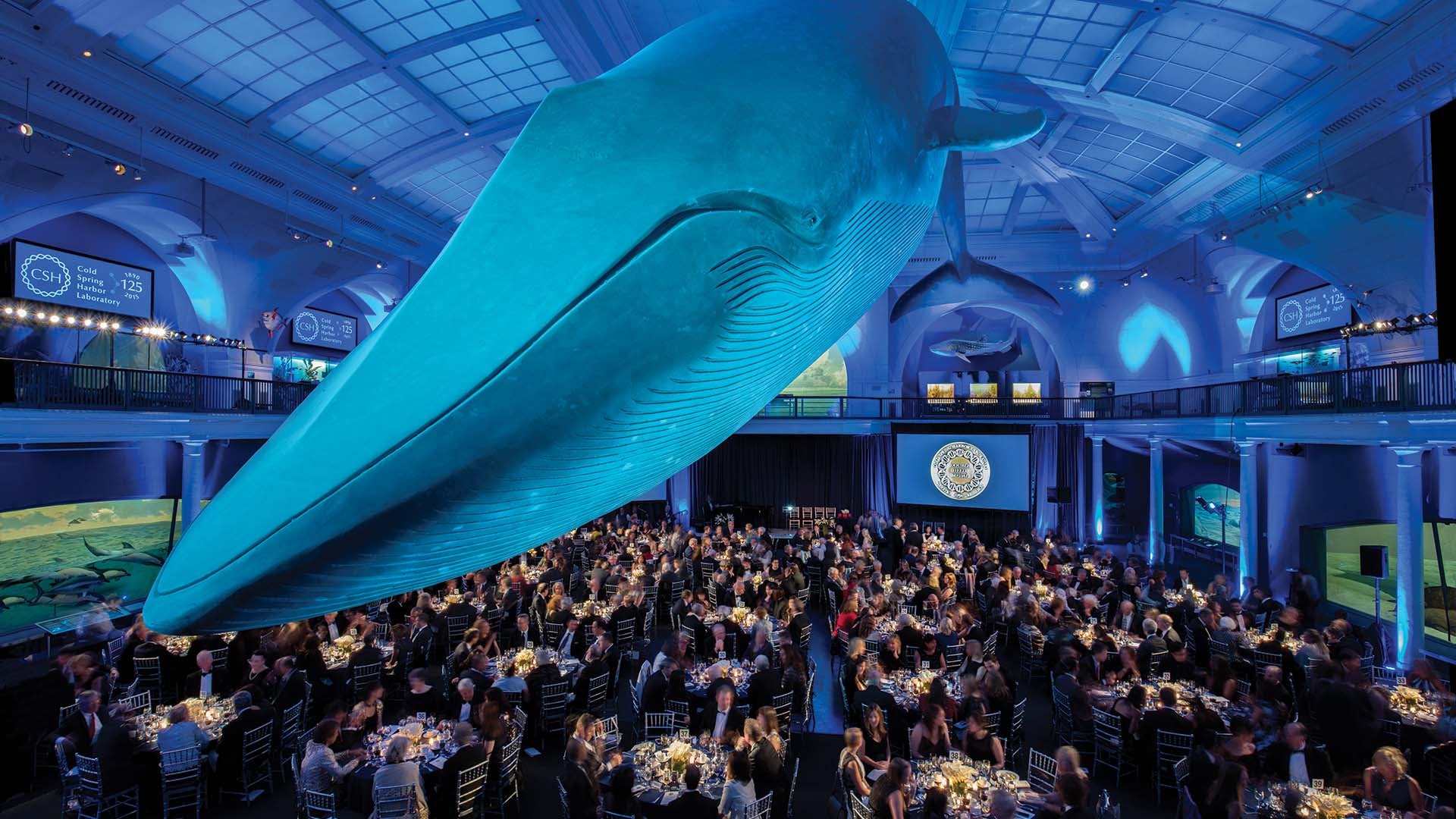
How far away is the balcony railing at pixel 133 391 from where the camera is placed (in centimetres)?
1034

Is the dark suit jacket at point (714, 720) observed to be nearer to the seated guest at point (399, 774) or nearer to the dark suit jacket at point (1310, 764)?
the seated guest at point (399, 774)

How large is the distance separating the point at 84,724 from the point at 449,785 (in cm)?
354

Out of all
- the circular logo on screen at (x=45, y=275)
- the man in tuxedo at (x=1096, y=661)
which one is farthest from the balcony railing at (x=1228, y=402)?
the circular logo on screen at (x=45, y=275)

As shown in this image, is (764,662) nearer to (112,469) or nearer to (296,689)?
(296,689)

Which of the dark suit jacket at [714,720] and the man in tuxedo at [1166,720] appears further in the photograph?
the man in tuxedo at [1166,720]

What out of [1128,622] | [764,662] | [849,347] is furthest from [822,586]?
[849,347]

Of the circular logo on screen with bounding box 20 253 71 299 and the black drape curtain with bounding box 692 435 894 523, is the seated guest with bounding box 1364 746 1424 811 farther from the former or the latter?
the circular logo on screen with bounding box 20 253 71 299

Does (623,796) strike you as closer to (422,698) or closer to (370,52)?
(422,698)

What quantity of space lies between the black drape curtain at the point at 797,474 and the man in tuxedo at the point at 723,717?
15.7 metres

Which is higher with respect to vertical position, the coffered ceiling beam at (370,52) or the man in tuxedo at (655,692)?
the coffered ceiling beam at (370,52)

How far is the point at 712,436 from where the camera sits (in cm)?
118

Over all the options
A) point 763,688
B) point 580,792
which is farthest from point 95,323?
point 763,688

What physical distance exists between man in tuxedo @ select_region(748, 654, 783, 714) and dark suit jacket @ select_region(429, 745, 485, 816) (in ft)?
9.09

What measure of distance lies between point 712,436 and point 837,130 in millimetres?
538
